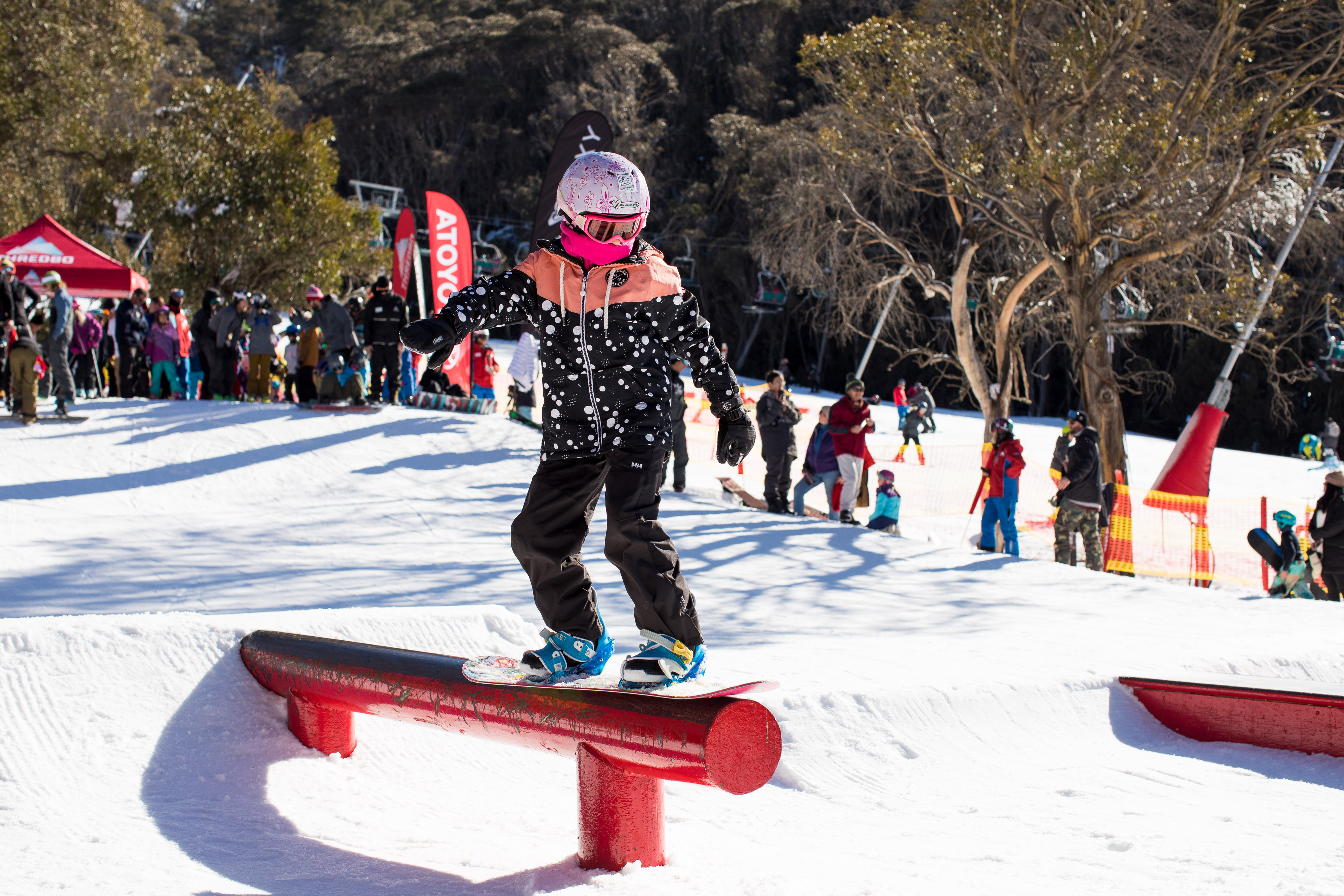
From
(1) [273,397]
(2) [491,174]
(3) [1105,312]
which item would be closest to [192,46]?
(2) [491,174]

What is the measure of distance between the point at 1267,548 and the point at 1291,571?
1.25 feet

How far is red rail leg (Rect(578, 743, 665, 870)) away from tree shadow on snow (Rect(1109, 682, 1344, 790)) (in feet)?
8.80

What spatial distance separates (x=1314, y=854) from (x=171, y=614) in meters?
4.13

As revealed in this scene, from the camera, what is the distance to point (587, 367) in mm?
3070

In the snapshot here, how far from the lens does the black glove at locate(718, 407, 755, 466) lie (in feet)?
10.4

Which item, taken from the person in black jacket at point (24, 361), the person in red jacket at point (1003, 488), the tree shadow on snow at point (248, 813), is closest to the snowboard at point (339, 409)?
Answer: the person in black jacket at point (24, 361)

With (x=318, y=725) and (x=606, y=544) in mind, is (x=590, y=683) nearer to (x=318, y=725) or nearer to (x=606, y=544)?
(x=606, y=544)

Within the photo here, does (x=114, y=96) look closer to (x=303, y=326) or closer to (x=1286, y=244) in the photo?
(x=303, y=326)

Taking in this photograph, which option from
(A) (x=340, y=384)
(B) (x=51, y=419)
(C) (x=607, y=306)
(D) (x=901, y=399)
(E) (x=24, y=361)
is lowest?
(D) (x=901, y=399)

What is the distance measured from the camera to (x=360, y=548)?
8.24 m

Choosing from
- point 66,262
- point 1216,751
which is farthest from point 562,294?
point 66,262

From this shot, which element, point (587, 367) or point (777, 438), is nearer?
point (587, 367)

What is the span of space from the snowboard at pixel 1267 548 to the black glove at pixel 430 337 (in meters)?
9.03

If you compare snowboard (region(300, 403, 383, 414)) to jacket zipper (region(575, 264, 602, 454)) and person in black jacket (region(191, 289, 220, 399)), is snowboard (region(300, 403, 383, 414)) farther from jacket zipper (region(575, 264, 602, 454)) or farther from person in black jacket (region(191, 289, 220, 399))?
jacket zipper (region(575, 264, 602, 454))
